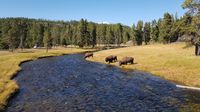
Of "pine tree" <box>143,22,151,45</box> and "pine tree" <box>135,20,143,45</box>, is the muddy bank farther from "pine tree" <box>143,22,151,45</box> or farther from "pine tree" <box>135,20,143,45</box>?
"pine tree" <box>143,22,151,45</box>

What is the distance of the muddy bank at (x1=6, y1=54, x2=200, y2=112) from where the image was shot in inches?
1218

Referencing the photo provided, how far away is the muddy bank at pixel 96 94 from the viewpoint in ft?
101

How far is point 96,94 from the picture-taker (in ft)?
124

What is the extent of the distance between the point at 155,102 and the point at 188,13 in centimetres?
3770

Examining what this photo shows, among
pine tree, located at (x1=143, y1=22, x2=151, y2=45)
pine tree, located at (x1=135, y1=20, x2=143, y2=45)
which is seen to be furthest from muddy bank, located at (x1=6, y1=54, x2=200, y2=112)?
pine tree, located at (x1=143, y1=22, x2=151, y2=45)

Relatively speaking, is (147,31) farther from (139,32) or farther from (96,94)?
(96,94)

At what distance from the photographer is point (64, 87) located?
1683 inches

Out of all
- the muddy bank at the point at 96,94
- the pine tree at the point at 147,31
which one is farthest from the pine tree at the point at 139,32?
the muddy bank at the point at 96,94

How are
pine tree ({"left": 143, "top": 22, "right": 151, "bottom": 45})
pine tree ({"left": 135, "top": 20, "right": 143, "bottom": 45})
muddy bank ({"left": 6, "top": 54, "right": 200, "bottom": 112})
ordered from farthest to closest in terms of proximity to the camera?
pine tree ({"left": 143, "top": 22, "right": 151, "bottom": 45}) → pine tree ({"left": 135, "top": 20, "right": 143, "bottom": 45}) → muddy bank ({"left": 6, "top": 54, "right": 200, "bottom": 112})

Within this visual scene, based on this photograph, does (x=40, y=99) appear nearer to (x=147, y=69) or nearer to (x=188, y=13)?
(x=147, y=69)

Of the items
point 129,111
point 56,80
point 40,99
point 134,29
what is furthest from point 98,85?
point 134,29

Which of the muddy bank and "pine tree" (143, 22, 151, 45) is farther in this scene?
"pine tree" (143, 22, 151, 45)

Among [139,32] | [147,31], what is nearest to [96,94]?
[139,32]

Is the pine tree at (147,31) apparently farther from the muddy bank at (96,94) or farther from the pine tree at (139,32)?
the muddy bank at (96,94)
